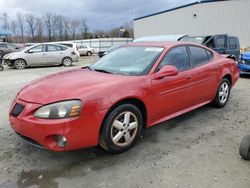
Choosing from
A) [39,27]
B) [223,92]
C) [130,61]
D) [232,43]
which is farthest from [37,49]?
[39,27]

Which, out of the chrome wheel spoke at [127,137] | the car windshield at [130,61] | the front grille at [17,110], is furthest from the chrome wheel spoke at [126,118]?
the front grille at [17,110]

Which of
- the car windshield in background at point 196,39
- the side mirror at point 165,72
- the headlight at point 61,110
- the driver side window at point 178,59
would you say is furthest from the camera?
the car windshield in background at point 196,39

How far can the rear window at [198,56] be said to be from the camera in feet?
17.0

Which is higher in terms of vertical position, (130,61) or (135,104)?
(130,61)

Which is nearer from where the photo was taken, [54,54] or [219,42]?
[219,42]

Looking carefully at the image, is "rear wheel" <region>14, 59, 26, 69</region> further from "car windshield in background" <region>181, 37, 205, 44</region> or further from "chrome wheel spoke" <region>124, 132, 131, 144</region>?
"chrome wheel spoke" <region>124, 132, 131, 144</region>

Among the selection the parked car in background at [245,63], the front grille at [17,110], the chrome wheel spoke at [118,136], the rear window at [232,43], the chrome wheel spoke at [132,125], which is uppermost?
the rear window at [232,43]

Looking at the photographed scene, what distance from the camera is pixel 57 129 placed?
328cm

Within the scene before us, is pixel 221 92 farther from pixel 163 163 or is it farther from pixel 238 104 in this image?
pixel 163 163

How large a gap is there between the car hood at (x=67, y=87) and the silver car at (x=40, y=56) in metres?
12.6

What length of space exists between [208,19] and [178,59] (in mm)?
24096

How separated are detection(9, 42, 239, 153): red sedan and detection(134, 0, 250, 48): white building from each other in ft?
68.1

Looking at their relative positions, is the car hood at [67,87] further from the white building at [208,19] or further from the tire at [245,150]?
the white building at [208,19]

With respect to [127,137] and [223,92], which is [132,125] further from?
[223,92]
